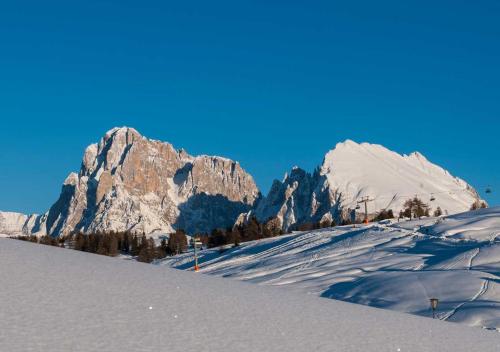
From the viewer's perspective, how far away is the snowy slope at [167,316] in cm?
718

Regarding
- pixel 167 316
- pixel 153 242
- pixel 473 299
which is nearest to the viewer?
pixel 167 316

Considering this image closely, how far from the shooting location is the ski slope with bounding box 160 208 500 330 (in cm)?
4475

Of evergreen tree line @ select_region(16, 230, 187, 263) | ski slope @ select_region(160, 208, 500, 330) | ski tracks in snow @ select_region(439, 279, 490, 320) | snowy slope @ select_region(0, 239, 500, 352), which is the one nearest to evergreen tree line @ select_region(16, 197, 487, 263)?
evergreen tree line @ select_region(16, 230, 187, 263)

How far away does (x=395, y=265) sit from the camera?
6831 cm

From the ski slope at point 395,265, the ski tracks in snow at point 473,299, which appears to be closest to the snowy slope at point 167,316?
the ski slope at point 395,265

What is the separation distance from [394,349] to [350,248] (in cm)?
7912

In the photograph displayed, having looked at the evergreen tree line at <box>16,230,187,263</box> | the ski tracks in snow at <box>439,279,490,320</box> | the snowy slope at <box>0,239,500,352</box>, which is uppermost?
the evergreen tree line at <box>16,230,187,263</box>

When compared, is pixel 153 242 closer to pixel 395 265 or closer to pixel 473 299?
pixel 395 265

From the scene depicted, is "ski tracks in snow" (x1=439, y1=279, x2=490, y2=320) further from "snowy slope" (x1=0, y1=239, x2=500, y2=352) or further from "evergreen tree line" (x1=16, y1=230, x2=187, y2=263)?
"evergreen tree line" (x1=16, y1=230, x2=187, y2=263)

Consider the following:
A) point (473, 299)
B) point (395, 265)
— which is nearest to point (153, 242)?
point (395, 265)

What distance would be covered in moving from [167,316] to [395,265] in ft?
205

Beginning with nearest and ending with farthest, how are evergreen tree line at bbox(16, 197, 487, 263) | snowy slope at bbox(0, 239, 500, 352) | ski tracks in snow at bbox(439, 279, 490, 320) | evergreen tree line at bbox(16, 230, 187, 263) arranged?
snowy slope at bbox(0, 239, 500, 352)
ski tracks in snow at bbox(439, 279, 490, 320)
evergreen tree line at bbox(16, 230, 187, 263)
evergreen tree line at bbox(16, 197, 487, 263)

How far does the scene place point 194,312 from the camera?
28.8 ft

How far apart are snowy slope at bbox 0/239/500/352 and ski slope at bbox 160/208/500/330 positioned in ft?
79.9
